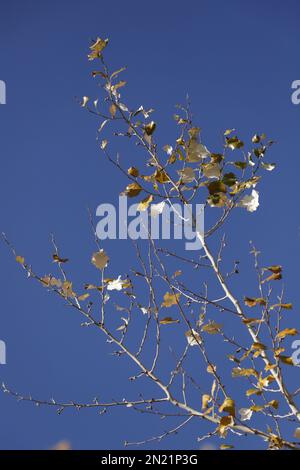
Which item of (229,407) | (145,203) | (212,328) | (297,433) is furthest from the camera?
(145,203)

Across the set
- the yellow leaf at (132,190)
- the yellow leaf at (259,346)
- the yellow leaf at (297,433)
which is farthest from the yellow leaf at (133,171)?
the yellow leaf at (297,433)

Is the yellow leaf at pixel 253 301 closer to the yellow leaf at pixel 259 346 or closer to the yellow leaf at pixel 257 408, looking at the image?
the yellow leaf at pixel 259 346

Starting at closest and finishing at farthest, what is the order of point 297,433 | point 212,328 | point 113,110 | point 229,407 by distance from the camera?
point 229,407
point 297,433
point 212,328
point 113,110

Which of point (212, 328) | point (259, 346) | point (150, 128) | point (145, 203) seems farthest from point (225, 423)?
point (150, 128)

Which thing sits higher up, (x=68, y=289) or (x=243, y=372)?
(x=68, y=289)

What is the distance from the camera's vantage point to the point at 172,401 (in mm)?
2445

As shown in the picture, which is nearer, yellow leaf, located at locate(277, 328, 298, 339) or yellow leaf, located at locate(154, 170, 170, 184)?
yellow leaf, located at locate(277, 328, 298, 339)

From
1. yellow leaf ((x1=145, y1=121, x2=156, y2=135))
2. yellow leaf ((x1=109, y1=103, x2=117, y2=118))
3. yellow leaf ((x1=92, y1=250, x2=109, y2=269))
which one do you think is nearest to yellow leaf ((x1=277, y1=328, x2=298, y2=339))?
yellow leaf ((x1=92, y1=250, x2=109, y2=269))

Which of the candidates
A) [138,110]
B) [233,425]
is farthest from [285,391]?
[138,110]

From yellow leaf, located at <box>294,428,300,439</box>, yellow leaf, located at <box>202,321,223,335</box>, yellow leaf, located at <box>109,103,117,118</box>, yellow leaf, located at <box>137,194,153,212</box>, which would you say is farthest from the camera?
yellow leaf, located at <box>109,103,117,118</box>

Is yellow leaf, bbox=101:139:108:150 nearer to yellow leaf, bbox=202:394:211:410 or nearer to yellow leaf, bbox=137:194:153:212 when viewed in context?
yellow leaf, bbox=137:194:153:212

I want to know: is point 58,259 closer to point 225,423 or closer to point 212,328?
point 212,328

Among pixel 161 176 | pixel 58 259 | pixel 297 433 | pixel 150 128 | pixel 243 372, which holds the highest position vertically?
pixel 150 128

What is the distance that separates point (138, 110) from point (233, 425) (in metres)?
1.64
